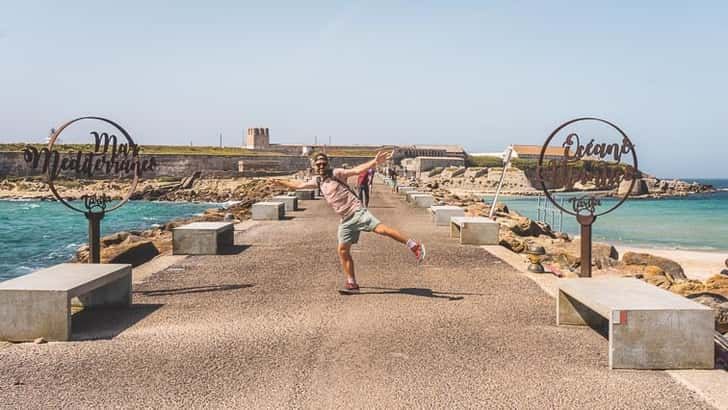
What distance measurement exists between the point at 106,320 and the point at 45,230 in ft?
99.1

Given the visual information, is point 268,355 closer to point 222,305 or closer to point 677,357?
point 222,305

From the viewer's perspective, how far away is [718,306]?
780cm

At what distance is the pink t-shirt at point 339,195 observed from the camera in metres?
7.74

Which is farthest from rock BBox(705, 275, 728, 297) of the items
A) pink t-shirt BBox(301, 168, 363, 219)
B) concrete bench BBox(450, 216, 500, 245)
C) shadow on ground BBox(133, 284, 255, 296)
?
shadow on ground BBox(133, 284, 255, 296)

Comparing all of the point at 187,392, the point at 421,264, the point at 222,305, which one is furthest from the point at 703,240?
the point at 187,392

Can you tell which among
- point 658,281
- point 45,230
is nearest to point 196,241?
point 658,281

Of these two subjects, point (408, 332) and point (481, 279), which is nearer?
point (408, 332)

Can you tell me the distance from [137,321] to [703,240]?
31.9m

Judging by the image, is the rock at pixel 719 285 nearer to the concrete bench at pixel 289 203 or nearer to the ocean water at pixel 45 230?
the concrete bench at pixel 289 203

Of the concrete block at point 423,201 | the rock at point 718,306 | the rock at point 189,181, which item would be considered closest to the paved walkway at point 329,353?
the rock at point 718,306

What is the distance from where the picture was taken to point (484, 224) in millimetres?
12773

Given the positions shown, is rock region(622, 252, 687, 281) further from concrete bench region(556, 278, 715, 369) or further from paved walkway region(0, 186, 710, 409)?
concrete bench region(556, 278, 715, 369)

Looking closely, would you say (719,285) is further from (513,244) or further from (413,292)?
(413,292)

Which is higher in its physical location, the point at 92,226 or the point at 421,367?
the point at 92,226
